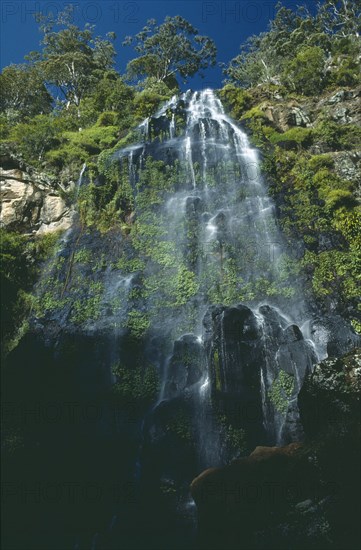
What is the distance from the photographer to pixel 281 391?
11.2m

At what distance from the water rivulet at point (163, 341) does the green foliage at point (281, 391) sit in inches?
1.1

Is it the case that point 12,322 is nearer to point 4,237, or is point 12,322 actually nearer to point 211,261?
point 4,237

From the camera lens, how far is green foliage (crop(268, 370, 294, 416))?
432 inches

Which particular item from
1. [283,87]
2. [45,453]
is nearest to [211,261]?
[45,453]

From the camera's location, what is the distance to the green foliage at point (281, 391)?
10984mm

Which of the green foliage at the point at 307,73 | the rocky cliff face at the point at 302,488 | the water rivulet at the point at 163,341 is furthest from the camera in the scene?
the green foliage at the point at 307,73

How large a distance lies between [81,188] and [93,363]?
31.1ft

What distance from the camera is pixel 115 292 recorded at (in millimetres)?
15227

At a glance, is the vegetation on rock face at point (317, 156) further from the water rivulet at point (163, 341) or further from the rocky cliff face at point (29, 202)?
the rocky cliff face at point (29, 202)

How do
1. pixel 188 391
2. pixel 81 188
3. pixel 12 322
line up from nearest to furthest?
pixel 188 391 → pixel 12 322 → pixel 81 188

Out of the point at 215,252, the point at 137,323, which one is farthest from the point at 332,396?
the point at 215,252

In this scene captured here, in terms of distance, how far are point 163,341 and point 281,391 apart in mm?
4167

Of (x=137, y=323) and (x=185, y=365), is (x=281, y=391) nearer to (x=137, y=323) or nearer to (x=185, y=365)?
(x=185, y=365)

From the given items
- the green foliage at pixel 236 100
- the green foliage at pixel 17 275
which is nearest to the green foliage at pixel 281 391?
the green foliage at pixel 17 275
